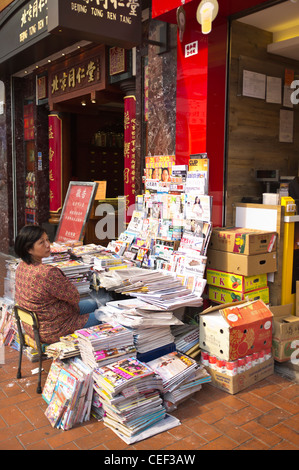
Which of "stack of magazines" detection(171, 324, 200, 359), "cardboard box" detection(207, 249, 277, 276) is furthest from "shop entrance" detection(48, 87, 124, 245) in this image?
"stack of magazines" detection(171, 324, 200, 359)

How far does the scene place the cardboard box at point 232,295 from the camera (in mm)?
4195

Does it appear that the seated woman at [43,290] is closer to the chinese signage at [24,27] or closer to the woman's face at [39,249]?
the woman's face at [39,249]

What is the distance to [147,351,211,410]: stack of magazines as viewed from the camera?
3.31 meters

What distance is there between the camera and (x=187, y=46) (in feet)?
15.4

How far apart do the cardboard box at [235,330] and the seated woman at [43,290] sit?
1130mm

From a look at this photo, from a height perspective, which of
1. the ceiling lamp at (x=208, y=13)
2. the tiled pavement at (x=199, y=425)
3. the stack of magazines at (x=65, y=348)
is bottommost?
the tiled pavement at (x=199, y=425)

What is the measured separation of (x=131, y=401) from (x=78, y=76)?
20.2 ft

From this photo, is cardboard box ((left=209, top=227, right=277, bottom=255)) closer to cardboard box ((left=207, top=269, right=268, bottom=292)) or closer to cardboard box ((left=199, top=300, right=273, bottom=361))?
cardboard box ((left=207, top=269, right=268, bottom=292))

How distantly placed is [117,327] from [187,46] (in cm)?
312

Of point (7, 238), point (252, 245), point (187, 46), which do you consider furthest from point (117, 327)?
point (7, 238)

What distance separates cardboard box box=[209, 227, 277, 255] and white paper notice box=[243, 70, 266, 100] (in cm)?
153

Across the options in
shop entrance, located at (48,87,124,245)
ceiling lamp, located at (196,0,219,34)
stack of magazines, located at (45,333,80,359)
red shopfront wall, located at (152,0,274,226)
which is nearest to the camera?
stack of magazines, located at (45,333,80,359)

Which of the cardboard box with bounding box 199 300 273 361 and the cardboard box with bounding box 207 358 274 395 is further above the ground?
the cardboard box with bounding box 199 300 273 361

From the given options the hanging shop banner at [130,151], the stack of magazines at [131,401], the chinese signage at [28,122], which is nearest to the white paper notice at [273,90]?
the hanging shop banner at [130,151]
